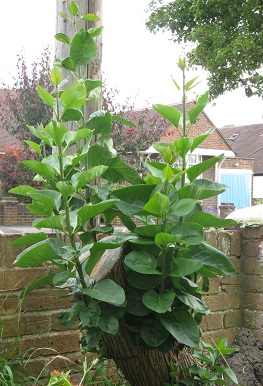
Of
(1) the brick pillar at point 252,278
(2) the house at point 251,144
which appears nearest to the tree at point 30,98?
(1) the brick pillar at point 252,278

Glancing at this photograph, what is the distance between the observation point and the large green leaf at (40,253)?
1694mm

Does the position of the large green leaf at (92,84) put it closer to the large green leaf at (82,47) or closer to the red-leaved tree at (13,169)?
the large green leaf at (82,47)

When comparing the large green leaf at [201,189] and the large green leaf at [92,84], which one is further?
the large green leaf at [92,84]

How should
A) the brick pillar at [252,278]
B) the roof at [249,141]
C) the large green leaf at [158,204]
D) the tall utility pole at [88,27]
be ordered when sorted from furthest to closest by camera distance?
1. the roof at [249,141]
2. the brick pillar at [252,278]
3. the tall utility pole at [88,27]
4. the large green leaf at [158,204]

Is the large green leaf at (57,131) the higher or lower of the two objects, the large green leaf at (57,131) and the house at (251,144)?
the lower

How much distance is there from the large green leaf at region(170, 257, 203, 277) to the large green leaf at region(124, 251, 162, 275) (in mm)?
58

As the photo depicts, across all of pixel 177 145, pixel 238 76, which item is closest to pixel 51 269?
pixel 177 145

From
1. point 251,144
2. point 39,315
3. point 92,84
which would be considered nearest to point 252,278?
point 39,315

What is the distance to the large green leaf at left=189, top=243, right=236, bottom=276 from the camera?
75.5 inches

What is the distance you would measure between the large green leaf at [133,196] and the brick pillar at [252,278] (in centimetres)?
165

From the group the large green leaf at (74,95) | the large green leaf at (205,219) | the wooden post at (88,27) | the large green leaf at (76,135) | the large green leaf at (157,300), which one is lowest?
the large green leaf at (157,300)

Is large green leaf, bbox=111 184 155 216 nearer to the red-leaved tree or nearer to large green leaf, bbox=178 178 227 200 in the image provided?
large green leaf, bbox=178 178 227 200

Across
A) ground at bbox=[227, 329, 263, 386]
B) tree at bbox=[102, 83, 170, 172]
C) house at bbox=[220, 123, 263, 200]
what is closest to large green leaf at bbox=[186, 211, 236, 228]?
ground at bbox=[227, 329, 263, 386]

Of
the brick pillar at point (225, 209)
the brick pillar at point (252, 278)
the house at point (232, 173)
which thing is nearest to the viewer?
the brick pillar at point (252, 278)
